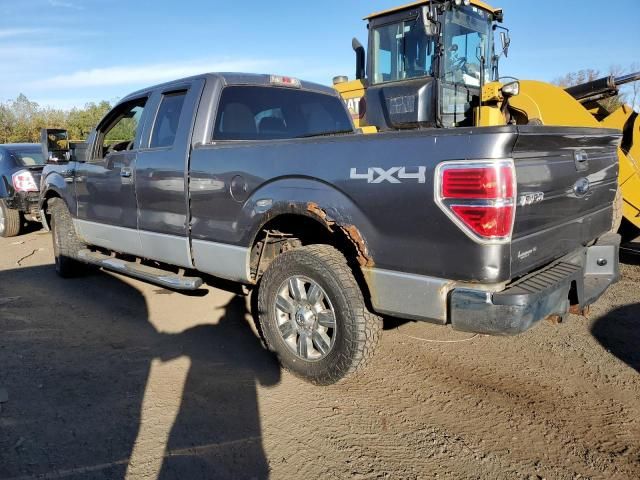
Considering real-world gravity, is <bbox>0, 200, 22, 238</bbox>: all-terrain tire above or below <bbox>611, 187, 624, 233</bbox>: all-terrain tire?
below

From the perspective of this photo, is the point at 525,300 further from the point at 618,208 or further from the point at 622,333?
the point at 618,208

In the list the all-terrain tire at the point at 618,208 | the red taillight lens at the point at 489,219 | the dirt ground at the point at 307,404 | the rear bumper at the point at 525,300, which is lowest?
the dirt ground at the point at 307,404

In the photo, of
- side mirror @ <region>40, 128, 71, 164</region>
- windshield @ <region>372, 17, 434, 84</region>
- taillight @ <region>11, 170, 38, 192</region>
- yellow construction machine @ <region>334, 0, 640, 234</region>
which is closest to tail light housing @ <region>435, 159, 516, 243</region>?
yellow construction machine @ <region>334, 0, 640, 234</region>

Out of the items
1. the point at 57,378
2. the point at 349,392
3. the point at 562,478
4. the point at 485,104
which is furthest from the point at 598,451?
the point at 485,104

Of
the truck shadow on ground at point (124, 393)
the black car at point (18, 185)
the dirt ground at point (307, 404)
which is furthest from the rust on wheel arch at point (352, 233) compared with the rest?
the black car at point (18, 185)

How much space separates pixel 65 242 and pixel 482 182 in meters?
5.45

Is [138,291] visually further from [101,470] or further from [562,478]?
[562,478]

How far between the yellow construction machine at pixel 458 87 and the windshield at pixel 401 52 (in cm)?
1

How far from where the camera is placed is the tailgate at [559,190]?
8.89 ft

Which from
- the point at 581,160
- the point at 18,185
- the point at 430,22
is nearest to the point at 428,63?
the point at 430,22

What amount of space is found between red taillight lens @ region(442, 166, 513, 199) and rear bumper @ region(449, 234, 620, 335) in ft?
1.70

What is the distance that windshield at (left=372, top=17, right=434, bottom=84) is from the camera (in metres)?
6.85

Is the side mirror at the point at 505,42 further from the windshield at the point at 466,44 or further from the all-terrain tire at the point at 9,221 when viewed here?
the all-terrain tire at the point at 9,221

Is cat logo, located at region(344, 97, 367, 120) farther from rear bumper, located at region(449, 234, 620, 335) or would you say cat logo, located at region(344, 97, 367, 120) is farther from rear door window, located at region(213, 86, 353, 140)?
rear bumper, located at region(449, 234, 620, 335)
